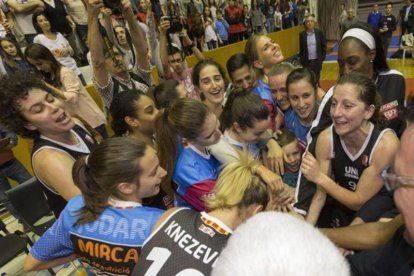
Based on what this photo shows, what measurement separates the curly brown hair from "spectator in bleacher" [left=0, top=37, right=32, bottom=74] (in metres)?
2.73

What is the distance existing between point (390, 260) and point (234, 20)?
11078 millimetres

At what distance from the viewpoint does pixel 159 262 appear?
100cm

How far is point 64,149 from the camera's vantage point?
1743 millimetres

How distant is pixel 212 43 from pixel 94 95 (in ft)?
19.6

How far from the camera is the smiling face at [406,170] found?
32.1 inches

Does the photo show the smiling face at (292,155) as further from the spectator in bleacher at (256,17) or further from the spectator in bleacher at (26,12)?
the spectator in bleacher at (256,17)

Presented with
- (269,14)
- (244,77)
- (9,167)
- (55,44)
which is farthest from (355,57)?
(269,14)

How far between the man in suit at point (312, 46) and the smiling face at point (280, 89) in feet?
15.7

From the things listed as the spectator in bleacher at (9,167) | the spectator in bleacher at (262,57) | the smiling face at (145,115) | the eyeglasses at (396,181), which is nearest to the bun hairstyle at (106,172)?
the smiling face at (145,115)

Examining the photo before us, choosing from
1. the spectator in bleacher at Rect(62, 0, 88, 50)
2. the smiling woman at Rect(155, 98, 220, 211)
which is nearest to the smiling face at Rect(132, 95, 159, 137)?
the smiling woman at Rect(155, 98, 220, 211)

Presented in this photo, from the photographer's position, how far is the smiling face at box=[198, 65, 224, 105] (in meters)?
2.84

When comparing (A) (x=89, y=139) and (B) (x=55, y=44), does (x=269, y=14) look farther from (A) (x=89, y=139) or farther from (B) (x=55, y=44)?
(A) (x=89, y=139)

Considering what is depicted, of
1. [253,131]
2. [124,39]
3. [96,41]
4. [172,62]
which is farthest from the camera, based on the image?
[124,39]

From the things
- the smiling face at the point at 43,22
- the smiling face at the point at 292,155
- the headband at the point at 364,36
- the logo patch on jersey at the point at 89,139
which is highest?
the smiling face at the point at 43,22
